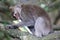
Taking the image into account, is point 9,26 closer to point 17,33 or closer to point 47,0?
point 17,33

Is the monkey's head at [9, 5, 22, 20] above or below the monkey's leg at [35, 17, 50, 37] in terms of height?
above

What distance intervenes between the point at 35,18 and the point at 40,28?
0.27 metres

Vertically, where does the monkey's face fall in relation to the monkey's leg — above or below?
above

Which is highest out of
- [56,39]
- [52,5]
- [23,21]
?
[52,5]

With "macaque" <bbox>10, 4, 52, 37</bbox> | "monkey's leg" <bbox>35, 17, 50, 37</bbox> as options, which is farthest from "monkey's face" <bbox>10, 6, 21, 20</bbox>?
"monkey's leg" <bbox>35, 17, 50, 37</bbox>

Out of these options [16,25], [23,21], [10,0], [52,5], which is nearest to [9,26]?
[16,25]

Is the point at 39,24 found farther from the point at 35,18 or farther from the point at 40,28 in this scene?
the point at 35,18

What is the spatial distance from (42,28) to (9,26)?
626 millimetres

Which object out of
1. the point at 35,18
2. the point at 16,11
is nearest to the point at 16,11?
the point at 16,11

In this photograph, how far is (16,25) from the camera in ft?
10.7

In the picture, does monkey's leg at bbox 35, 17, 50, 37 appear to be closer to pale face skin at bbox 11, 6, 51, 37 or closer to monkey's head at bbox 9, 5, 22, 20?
pale face skin at bbox 11, 6, 51, 37

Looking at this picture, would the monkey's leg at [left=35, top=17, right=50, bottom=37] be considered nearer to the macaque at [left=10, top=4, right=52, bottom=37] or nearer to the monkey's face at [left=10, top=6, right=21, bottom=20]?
the macaque at [left=10, top=4, right=52, bottom=37]

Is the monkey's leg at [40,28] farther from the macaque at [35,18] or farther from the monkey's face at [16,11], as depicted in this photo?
the monkey's face at [16,11]

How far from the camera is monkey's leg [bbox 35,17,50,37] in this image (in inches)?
125
